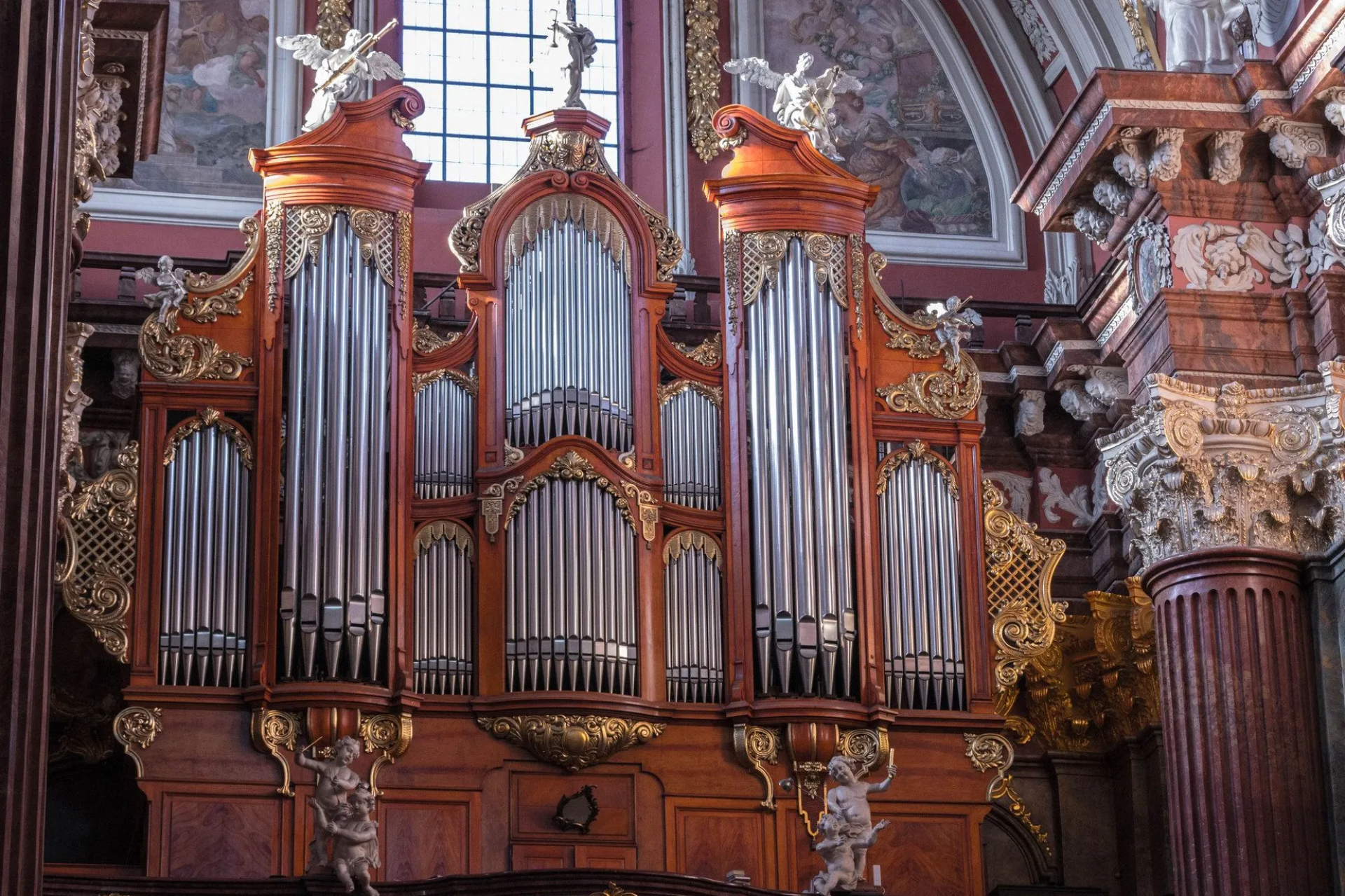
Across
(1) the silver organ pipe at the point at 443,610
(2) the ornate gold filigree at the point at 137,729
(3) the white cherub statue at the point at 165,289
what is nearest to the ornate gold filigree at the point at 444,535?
(1) the silver organ pipe at the point at 443,610

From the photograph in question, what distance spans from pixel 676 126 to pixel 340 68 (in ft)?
11.7

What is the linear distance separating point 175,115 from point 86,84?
6.70m

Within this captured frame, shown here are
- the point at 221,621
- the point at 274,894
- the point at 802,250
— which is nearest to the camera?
the point at 274,894

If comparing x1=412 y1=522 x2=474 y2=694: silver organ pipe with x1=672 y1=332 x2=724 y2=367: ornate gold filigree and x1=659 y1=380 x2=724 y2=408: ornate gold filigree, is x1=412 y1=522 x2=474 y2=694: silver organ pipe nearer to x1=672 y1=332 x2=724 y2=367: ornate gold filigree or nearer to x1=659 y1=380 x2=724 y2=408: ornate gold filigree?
x1=659 y1=380 x2=724 y2=408: ornate gold filigree

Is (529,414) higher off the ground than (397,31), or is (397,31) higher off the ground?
(397,31)

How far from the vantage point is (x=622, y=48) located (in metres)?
20.5

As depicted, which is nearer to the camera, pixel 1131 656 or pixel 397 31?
pixel 1131 656

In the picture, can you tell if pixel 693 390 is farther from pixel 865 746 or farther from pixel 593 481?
pixel 865 746

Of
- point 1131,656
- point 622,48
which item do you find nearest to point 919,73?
point 622,48

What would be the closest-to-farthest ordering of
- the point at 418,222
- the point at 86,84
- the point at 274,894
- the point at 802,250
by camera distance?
the point at 86,84, the point at 274,894, the point at 802,250, the point at 418,222

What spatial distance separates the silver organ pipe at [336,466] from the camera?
15703mm

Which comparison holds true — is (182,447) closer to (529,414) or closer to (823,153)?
(529,414)

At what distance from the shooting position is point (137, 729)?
15.3m

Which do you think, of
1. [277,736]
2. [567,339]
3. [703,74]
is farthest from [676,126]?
[277,736]
